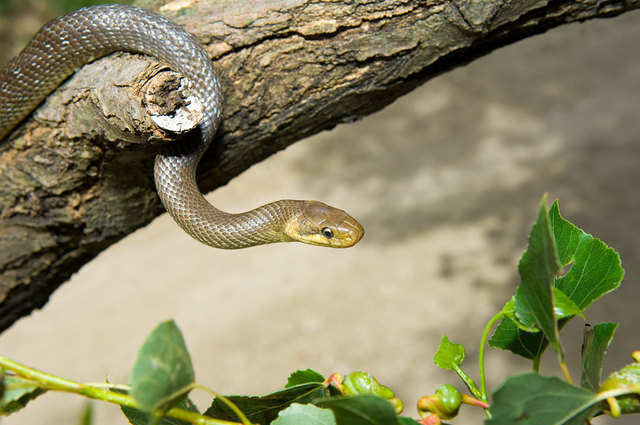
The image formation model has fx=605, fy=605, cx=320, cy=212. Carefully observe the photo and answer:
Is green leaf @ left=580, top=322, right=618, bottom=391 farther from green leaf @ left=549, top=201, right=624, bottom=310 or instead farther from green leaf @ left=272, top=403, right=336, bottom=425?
green leaf @ left=272, top=403, right=336, bottom=425

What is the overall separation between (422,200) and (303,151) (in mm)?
2152

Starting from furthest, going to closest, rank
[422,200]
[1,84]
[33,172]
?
[422,200] < [1,84] < [33,172]

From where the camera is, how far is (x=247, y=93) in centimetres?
258

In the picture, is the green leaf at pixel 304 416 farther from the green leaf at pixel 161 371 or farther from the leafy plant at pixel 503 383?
the green leaf at pixel 161 371

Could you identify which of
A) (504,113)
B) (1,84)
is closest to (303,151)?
(504,113)

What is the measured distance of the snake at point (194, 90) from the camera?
250cm

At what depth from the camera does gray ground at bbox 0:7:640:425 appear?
628 centimetres

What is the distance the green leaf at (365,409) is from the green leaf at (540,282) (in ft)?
1.15

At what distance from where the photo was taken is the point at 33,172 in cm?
275

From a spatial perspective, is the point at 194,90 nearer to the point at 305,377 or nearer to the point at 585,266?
the point at 305,377

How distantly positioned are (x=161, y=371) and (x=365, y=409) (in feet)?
1.24

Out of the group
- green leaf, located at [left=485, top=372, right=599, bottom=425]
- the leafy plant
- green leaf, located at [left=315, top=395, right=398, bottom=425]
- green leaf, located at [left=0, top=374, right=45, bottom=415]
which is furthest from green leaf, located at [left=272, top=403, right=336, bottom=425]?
green leaf, located at [left=0, top=374, right=45, bottom=415]

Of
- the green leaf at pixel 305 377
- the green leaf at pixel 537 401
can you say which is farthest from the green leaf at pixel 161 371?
the green leaf at pixel 537 401

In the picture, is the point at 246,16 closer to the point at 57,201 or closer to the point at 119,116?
the point at 119,116
